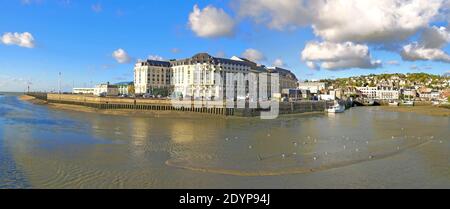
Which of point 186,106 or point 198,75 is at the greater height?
point 198,75

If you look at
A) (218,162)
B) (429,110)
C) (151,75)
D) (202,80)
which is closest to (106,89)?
(151,75)

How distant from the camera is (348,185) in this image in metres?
11.6

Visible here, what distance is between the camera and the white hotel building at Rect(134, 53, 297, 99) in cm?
8044

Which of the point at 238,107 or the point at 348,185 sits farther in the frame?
the point at 238,107

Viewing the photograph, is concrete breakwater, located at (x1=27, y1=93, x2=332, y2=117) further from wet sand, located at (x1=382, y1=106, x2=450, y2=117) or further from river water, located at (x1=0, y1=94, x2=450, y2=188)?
river water, located at (x1=0, y1=94, x2=450, y2=188)

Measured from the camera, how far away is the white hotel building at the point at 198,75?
80.4m

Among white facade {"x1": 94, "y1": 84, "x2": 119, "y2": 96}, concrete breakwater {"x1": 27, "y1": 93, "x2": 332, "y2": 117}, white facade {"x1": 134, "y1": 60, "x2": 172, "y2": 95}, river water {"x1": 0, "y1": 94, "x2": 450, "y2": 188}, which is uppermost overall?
white facade {"x1": 134, "y1": 60, "x2": 172, "y2": 95}

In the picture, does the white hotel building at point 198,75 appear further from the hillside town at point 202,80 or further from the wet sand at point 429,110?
the wet sand at point 429,110

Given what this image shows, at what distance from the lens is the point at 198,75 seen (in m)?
82.3

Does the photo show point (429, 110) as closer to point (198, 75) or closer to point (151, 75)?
point (198, 75)

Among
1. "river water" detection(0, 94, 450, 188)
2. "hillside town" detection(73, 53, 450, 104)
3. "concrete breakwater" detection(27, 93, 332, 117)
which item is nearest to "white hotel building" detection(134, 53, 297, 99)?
"hillside town" detection(73, 53, 450, 104)
